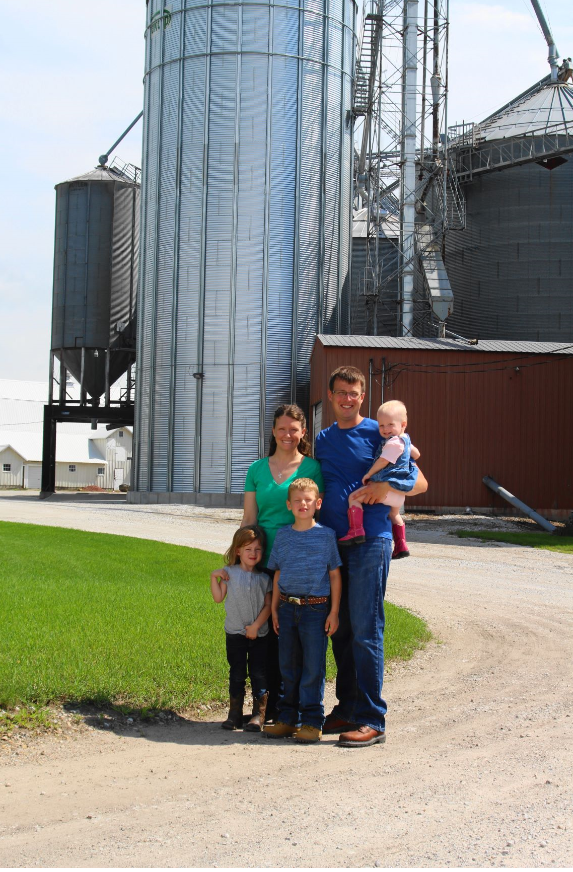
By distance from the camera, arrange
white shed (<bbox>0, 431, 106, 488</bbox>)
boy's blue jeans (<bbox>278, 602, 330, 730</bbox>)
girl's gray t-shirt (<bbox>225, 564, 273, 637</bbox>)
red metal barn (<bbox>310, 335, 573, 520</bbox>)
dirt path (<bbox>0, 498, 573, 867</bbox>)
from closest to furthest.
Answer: dirt path (<bbox>0, 498, 573, 867</bbox>) < boy's blue jeans (<bbox>278, 602, 330, 730</bbox>) < girl's gray t-shirt (<bbox>225, 564, 273, 637</bbox>) < red metal barn (<bbox>310, 335, 573, 520</bbox>) < white shed (<bbox>0, 431, 106, 488</bbox>)

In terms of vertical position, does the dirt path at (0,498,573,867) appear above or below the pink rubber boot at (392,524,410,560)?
below

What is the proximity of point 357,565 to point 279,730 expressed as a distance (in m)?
1.19

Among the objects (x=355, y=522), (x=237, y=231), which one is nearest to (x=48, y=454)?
(x=237, y=231)

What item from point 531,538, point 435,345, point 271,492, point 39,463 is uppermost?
point 435,345

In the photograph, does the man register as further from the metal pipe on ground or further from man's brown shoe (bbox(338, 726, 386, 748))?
the metal pipe on ground

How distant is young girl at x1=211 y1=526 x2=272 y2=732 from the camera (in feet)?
20.1

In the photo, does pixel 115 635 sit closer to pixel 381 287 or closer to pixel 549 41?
pixel 381 287

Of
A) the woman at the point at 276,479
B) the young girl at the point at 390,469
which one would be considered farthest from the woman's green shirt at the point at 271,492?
the young girl at the point at 390,469

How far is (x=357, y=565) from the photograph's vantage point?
5957mm

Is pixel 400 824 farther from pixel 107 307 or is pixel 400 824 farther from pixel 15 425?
pixel 15 425

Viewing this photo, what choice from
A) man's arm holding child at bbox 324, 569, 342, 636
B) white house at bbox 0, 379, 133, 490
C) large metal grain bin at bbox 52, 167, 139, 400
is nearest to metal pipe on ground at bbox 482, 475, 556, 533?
man's arm holding child at bbox 324, 569, 342, 636

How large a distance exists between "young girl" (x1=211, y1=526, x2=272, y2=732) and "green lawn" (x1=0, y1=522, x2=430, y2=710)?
55 cm

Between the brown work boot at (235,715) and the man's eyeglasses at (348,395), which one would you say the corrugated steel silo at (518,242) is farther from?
the brown work boot at (235,715)

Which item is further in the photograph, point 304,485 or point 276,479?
point 276,479
